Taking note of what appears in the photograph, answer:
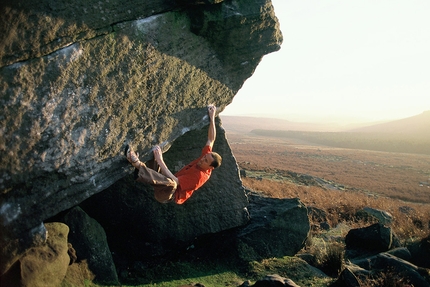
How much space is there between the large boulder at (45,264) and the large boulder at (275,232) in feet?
14.5

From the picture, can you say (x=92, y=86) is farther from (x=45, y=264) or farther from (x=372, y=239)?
(x=372, y=239)

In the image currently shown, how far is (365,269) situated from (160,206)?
18.0ft

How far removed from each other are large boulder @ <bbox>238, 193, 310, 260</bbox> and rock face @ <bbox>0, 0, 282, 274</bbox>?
139 inches

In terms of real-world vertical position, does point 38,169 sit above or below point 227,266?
Answer: above

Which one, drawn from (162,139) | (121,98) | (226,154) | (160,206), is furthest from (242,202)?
(121,98)

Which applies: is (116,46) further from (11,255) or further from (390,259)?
(390,259)

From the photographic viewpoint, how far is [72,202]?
5.70 meters

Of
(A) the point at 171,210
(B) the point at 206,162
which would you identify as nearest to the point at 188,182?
(B) the point at 206,162

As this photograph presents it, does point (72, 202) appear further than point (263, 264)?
No

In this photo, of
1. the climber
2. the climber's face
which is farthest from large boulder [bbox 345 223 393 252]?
the climber's face

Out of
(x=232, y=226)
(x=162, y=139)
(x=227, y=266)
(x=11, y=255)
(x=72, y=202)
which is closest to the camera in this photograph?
(x=11, y=255)

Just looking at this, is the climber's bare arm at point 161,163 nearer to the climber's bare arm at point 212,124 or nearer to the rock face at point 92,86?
the rock face at point 92,86

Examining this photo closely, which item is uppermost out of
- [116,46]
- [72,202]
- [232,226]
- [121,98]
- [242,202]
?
[116,46]

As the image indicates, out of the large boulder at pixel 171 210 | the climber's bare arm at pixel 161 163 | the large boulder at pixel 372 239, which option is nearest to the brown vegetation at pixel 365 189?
the large boulder at pixel 372 239
